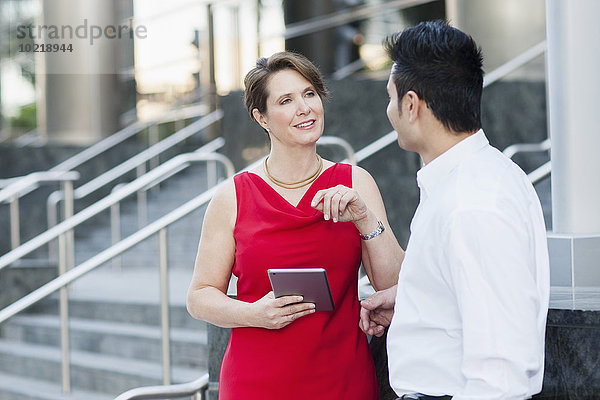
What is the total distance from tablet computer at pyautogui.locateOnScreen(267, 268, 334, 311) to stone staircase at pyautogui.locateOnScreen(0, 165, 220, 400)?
10.2ft

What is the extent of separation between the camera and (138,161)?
27.9ft

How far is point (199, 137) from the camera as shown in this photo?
9.77 m

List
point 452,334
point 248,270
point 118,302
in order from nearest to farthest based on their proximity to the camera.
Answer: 1. point 452,334
2. point 248,270
3. point 118,302

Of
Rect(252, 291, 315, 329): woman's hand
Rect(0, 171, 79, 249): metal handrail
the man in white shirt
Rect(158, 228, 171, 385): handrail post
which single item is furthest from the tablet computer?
Rect(0, 171, 79, 249): metal handrail

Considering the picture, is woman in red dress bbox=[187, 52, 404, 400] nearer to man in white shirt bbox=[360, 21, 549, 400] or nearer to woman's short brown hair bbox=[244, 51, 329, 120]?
woman's short brown hair bbox=[244, 51, 329, 120]

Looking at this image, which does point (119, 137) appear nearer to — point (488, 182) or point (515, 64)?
point (515, 64)

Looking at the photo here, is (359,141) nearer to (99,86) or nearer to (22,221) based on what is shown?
(22,221)

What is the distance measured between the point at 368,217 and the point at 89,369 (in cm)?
393

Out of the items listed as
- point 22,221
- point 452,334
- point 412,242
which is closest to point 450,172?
point 412,242

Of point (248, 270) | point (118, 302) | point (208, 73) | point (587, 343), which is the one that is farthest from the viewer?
point (208, 73)

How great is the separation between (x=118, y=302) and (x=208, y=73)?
88.7 inches

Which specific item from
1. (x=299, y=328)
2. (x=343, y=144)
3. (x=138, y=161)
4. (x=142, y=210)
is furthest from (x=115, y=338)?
(x=299, y=328)

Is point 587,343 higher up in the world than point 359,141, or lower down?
lower down

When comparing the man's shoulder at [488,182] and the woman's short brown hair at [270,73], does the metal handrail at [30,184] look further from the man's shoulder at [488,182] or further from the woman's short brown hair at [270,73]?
the man's shoulder at [488,182]
